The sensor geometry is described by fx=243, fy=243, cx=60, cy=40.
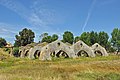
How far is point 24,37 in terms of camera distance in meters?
136

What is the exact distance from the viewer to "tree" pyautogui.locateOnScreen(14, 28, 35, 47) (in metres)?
135

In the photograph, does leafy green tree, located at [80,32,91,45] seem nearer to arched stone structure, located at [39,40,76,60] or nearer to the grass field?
arched stone structure, located at [39,40,76,60]

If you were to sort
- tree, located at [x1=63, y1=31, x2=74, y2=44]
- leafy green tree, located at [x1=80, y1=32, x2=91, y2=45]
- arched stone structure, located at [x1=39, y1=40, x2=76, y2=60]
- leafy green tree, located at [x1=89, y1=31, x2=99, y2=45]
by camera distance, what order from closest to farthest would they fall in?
arched stone structure, located at [x1=39, y1=40, x2=76, y2=60] < leafy green tree, located at [x1=80, y1=32, x2=91, y2=45] < leafy green tree, located at [x1=89, y1=31, x2=99, y2=45] < tree, located at [x1=63, y1=31, x2=74, y2=44]

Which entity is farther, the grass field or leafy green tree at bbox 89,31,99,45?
leafy green tree at bbox 89,31,99,45

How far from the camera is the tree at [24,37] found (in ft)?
443

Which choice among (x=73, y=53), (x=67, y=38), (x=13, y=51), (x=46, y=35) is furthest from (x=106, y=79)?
(x=46, y=35)

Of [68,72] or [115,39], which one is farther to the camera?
[115,39]

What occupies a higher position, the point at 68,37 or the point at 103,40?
the point at 68,37

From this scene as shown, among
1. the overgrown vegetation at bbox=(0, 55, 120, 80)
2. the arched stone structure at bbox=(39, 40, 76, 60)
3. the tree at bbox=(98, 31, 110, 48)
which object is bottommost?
the overgrown vegetation at bbox=(0, 55, 120, 80)

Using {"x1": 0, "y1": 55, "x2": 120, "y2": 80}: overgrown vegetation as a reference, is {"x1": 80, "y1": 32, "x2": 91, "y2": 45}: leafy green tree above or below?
above

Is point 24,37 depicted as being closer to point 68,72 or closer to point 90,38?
point 90,38

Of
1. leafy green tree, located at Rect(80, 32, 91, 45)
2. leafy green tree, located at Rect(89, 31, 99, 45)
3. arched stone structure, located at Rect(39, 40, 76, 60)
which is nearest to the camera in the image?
arched stone structure, located at Rect(39, 40, 76, 60)

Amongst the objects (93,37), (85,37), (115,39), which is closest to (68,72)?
(85,37)

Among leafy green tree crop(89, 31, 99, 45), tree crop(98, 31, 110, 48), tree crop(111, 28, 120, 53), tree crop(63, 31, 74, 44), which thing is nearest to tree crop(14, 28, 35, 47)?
tree crop(63, 31, 74, 44)
